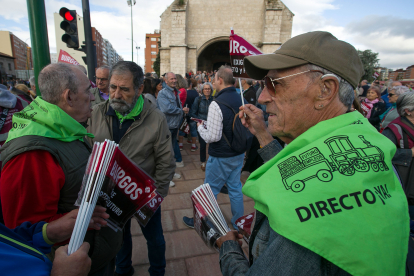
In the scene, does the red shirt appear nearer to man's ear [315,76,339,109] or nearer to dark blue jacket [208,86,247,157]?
man's ear [315,76,339,109]

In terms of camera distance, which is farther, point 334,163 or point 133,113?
point 133,113

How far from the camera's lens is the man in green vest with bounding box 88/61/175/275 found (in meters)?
2.04

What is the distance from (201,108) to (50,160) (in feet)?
15.2

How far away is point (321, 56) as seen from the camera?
38.6 inches

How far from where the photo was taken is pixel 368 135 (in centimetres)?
80

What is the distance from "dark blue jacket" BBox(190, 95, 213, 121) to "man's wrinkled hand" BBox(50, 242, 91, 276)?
475cm

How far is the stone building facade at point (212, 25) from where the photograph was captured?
19.8m

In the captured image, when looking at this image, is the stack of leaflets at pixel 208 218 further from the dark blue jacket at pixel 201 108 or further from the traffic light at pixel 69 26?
the traffic light at pixel 69 26

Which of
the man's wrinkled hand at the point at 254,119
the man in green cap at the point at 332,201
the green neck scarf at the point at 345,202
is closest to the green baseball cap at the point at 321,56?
the man in green cap at the point at 332,201

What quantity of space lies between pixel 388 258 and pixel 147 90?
16.0 ft

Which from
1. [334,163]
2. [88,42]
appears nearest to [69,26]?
[88,42]

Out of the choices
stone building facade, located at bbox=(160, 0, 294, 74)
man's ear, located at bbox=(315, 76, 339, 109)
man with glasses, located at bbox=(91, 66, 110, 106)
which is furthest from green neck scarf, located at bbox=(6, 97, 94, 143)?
stone building facade, located at bbox=(160, 0, 294, 74)

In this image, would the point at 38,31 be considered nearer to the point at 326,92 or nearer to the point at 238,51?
the point at 238,51

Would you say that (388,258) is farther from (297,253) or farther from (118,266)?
(118,266)
